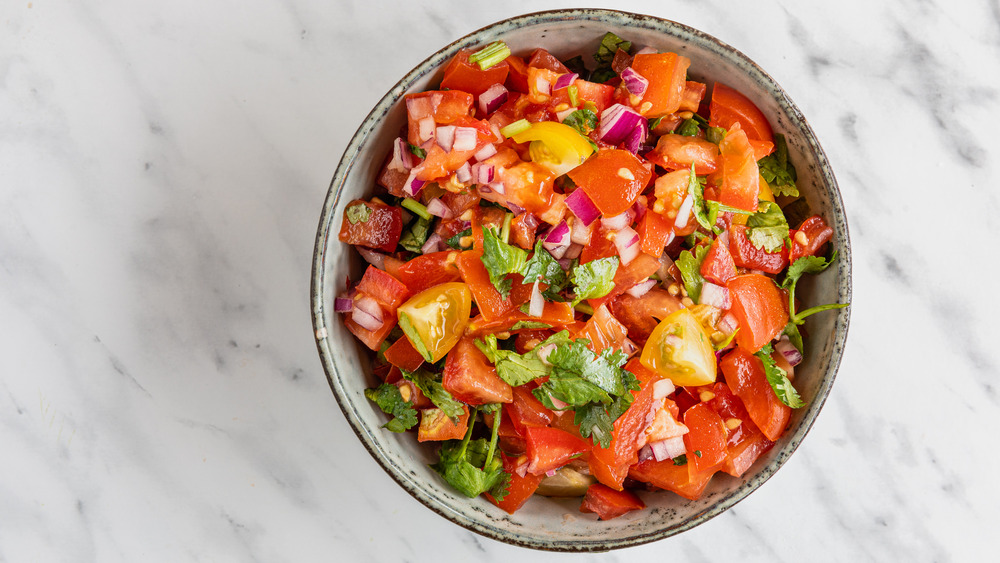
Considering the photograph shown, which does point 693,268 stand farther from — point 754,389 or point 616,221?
point 754,389

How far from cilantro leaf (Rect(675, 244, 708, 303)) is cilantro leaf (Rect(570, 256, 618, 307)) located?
0.76ft

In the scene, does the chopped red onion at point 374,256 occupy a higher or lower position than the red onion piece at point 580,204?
lower

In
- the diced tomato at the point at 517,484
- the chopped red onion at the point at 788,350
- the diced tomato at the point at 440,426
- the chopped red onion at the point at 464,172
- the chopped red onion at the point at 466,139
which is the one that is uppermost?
the chopped red onion at the point at 466,139

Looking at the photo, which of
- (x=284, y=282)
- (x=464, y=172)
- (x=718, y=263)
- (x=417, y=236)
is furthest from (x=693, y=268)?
(x=284, y=282)

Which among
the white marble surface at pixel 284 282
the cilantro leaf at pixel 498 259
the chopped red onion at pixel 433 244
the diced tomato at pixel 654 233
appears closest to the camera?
the cilantro leaf at pixel 498 259

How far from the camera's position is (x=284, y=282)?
2.77 metres

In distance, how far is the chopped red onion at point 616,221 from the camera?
2086 millimetres

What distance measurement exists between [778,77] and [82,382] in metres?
3.02

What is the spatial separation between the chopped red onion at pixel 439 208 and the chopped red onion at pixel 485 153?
0.19m

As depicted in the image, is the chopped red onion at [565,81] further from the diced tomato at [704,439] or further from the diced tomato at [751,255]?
the diced tomato at [704,439]

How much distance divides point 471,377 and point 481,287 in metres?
0.26

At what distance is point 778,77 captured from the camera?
2.76 m

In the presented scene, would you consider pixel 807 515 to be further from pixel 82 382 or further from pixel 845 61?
pixel 82 382

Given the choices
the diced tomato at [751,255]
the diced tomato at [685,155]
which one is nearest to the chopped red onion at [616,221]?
the diced tomato at [685,155]
